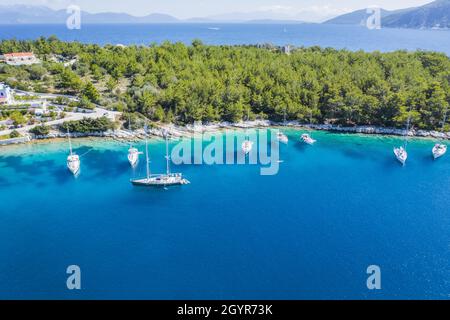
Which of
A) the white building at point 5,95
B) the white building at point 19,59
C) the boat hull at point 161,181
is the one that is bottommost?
the boat hull at point 161,181

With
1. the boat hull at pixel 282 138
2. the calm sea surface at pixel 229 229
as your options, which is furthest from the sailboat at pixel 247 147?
the boat hull at pixel 282 138

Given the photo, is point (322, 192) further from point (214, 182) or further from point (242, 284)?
point (242, 284)

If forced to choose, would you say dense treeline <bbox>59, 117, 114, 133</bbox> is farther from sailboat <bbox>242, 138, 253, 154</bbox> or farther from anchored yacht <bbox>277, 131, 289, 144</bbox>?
anchored yacht <bbox>277, 131, 289, 144</bbox>

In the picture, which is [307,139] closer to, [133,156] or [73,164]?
[133,156]

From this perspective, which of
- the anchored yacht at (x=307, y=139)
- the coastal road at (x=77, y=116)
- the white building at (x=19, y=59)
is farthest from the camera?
the white building at (x=19, y=59)

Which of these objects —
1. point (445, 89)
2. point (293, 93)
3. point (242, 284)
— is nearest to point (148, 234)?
point (242, 284)

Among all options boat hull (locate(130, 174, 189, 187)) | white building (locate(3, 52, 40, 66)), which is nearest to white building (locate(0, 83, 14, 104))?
white building (locate(3, 52, 40, 66))

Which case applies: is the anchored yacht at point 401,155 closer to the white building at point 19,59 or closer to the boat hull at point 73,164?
the boat hull at point 73,164
